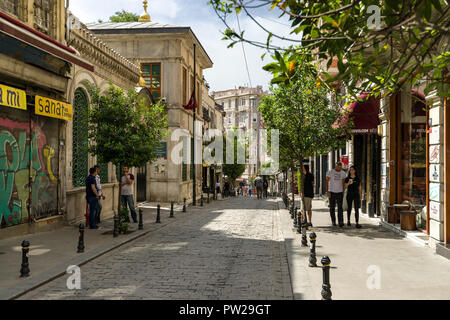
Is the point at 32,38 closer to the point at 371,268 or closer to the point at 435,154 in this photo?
the point at 371,268

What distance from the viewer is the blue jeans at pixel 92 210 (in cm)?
1281

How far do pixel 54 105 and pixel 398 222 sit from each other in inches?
424

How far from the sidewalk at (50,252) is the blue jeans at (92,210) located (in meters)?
0.28

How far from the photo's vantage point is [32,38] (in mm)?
9898

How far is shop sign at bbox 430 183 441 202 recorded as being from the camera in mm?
9359

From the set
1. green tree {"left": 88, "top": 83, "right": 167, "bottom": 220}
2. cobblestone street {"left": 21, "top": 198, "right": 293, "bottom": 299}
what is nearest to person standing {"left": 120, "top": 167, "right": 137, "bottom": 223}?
green tree {"left": 88, "top": 83, "right": 167, "bottom": 220}

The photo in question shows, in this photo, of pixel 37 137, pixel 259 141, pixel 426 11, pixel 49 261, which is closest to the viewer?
pixel 426 11

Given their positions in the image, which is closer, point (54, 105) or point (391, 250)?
point (391, 250)

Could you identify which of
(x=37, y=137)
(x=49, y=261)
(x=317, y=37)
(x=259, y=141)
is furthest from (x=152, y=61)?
(x=259, y=141)

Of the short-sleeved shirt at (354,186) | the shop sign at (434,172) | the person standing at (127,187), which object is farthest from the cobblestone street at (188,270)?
the shop sign at (434,172)

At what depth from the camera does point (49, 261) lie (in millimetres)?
8328

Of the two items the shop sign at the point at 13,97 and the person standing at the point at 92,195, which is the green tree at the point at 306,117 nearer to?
the person standing at the point at 92,195

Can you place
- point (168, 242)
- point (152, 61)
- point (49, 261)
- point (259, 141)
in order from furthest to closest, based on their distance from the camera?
point (259, 141) < point (152, 61) < point (168, 242) < point (49, 261)
